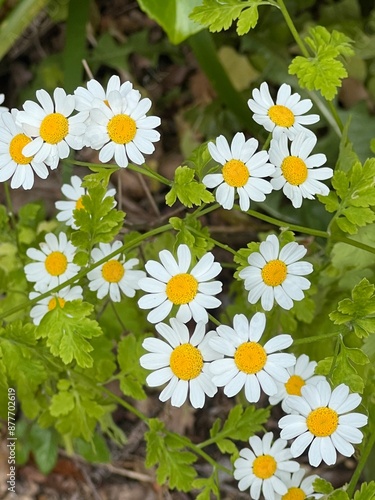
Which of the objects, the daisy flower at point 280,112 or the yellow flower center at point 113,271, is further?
the yellow flower center at point 113,271

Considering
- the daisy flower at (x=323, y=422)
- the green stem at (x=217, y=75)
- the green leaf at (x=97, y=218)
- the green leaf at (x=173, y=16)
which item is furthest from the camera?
the green stem at (x=217, y=75)

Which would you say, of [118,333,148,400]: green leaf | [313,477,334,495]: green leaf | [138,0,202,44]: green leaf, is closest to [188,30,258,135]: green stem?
[138,0,202,44]: green leaf

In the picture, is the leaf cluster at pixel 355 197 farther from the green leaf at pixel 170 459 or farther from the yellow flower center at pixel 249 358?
the green leaf at pixel 170 459

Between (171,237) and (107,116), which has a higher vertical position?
(107,116)

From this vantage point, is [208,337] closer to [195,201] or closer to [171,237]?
[195,201]

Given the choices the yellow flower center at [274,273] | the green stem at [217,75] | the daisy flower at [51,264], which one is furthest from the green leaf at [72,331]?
the green stem at [217,75]

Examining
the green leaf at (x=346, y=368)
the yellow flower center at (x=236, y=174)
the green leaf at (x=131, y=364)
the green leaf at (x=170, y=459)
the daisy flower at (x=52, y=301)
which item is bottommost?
the green leaf at (x=170, y=459)

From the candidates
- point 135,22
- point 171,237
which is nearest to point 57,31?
point 135,22
